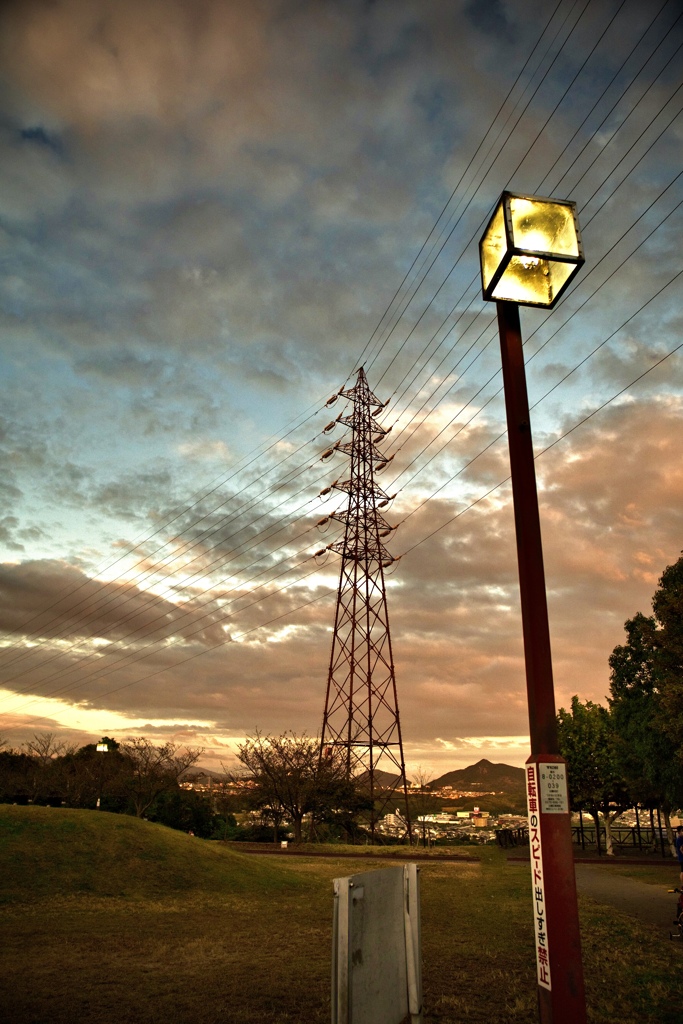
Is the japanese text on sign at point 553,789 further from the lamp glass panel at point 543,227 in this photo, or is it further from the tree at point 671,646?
the tree at point 671,646

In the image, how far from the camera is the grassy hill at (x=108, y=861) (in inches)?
706

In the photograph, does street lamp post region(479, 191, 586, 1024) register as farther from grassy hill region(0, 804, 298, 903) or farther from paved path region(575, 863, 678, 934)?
grassy hill region(0, 804, 298, 903)

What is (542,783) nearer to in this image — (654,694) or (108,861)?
(108,861)

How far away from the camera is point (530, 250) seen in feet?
17.9

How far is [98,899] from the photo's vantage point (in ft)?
55.7

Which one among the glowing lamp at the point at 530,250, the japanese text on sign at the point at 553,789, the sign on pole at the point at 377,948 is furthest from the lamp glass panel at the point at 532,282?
the sign on pole at the point at 377,948

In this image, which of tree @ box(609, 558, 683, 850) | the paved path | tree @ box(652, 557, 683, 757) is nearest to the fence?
tree @ box(609, 558, 683, 850)

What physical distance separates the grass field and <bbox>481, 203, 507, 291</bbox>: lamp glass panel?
7756 mm

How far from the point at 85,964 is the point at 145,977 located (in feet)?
5.06

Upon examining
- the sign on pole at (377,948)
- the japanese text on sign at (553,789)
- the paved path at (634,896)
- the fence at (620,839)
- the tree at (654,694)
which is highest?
the tree at (654,694)

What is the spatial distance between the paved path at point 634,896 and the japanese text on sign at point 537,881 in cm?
1112

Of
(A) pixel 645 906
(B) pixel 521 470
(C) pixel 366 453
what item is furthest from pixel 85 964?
(C) pixel 366 453

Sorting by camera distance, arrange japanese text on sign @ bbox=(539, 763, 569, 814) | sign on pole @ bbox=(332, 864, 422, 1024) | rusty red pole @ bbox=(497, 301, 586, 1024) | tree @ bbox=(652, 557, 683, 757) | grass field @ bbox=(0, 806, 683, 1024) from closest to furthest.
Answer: sign on pole @ bbox=(332, 864, 422, 1024)
rusty red pole @ bbox=(497, 301, 586, 1024)
japanese text on sign @ bbox=(539, 763, 569, 814)
grass field @ bbox=(0, 806, 683, 1024)
tree @ bbox=(652, 557, 683, 757)

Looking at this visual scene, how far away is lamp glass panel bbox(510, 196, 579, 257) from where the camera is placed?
18.1 ft
